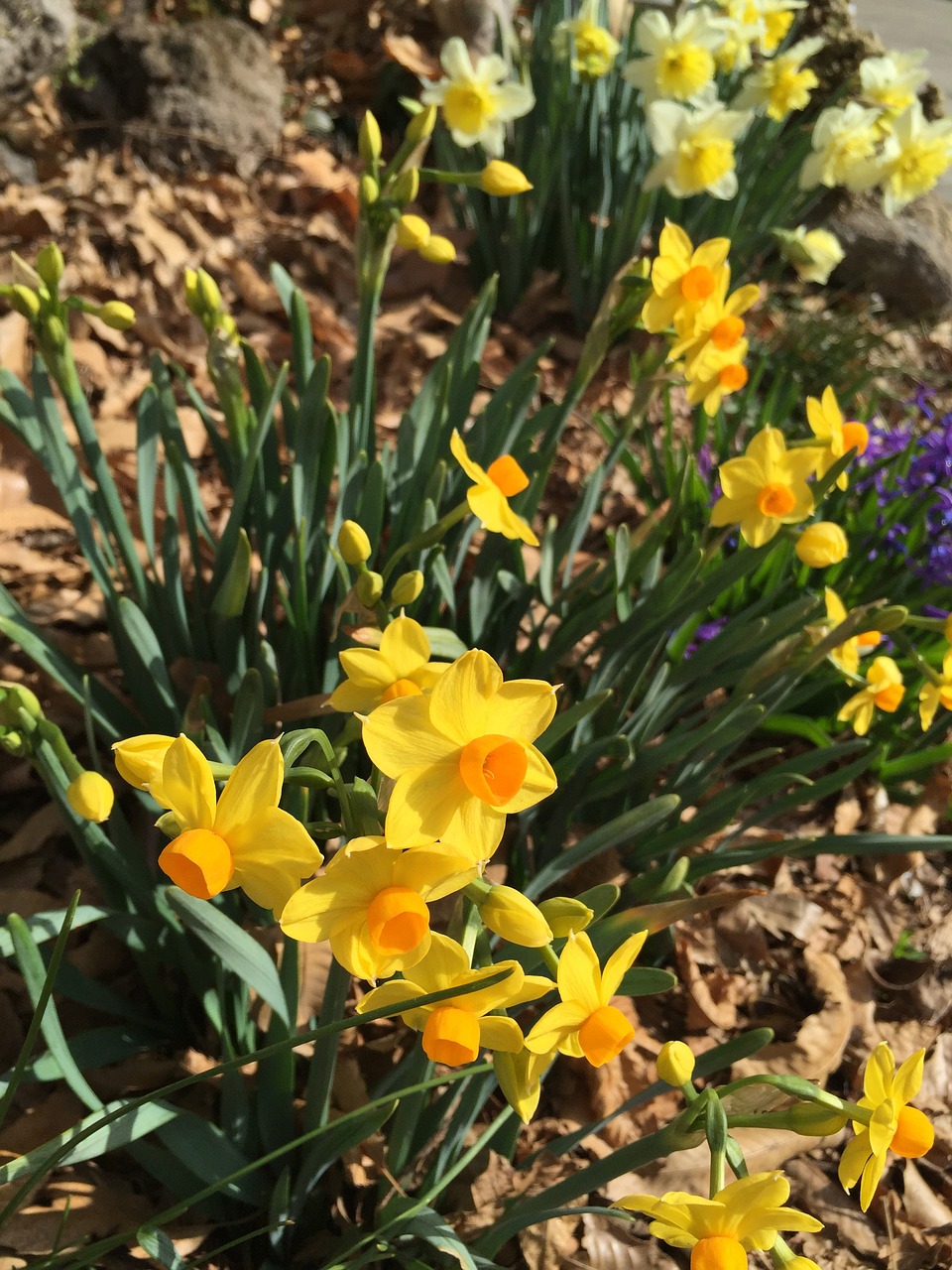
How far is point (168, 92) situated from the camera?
2.91 metres

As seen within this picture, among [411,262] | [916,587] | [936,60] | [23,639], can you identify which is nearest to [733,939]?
[916,587]

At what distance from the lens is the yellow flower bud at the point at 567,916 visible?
32.4 inches

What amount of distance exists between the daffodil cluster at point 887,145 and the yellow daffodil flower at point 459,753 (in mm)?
2232

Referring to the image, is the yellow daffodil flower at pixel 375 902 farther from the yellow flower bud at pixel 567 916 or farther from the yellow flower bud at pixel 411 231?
the yellow flower bud at pixel 411 231

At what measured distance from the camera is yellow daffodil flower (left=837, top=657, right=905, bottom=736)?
1.50 metres

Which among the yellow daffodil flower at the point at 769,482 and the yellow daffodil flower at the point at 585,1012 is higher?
the yellow daffodil flower at the point at 769,482

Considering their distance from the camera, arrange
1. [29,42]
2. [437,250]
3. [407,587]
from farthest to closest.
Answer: [29,42] < [437,250] < [407,587]

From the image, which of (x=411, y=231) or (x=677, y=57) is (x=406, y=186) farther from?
(x=677, y=57)

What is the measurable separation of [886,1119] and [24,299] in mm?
1409

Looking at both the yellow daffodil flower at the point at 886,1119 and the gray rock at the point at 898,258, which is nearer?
the yellow daffodil flower at the point at 886,1119

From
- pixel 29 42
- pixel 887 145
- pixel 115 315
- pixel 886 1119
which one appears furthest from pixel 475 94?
pixel 886 1119

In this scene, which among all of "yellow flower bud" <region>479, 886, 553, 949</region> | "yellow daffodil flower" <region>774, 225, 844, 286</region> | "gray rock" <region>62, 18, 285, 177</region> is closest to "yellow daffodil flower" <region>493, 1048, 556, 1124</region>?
"yellow flower bud" <region>479, 886, 553, 949</region>

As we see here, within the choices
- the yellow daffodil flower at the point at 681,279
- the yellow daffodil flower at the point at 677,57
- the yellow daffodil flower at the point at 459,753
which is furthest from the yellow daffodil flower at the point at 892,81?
the yellow daffodil flower at the point at 459,753

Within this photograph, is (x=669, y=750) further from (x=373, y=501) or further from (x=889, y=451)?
(x=889, y=451)
